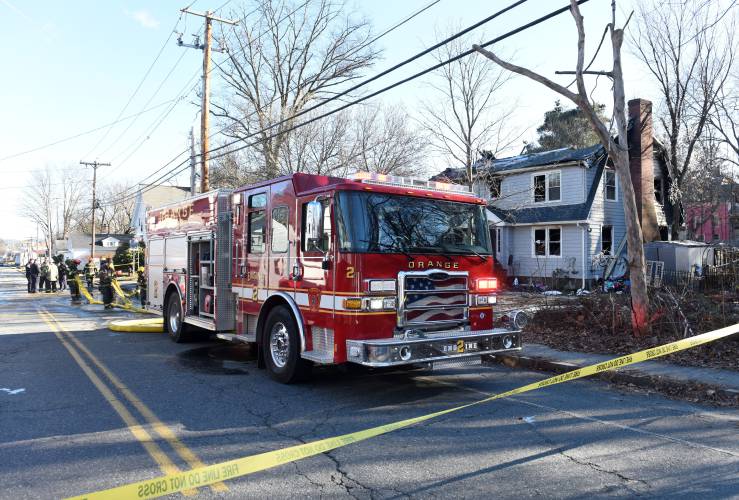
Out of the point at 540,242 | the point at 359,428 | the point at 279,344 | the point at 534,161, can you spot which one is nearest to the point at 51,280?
the point at 540,242

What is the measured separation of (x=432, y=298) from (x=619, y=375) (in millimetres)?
2986

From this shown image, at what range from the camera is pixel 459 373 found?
A: 8.06 m

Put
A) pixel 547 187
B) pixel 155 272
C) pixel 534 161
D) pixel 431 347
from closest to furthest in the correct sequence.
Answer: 1. pixel 431 347
2. pixel 155 272
3. pixel 547 187
4. pixel 534 161

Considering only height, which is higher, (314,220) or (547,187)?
(547,187)

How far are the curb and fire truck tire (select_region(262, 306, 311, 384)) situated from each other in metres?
3.58

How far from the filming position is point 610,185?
78.3 ft

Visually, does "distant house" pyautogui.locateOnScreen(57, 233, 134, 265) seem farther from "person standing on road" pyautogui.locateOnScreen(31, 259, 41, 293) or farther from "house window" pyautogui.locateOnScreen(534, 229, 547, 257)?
"house window" pyautogui.locateOnScreen(534, 229, 547, 257)

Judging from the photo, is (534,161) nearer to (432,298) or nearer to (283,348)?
(432,298)

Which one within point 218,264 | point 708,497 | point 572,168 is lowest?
point 708,497

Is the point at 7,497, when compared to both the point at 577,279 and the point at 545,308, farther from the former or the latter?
the point at 577,279

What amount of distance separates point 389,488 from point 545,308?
819cm

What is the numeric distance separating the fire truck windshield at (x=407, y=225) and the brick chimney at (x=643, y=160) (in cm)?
1902

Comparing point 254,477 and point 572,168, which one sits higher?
point 572,168

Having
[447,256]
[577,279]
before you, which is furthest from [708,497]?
[577,279]
